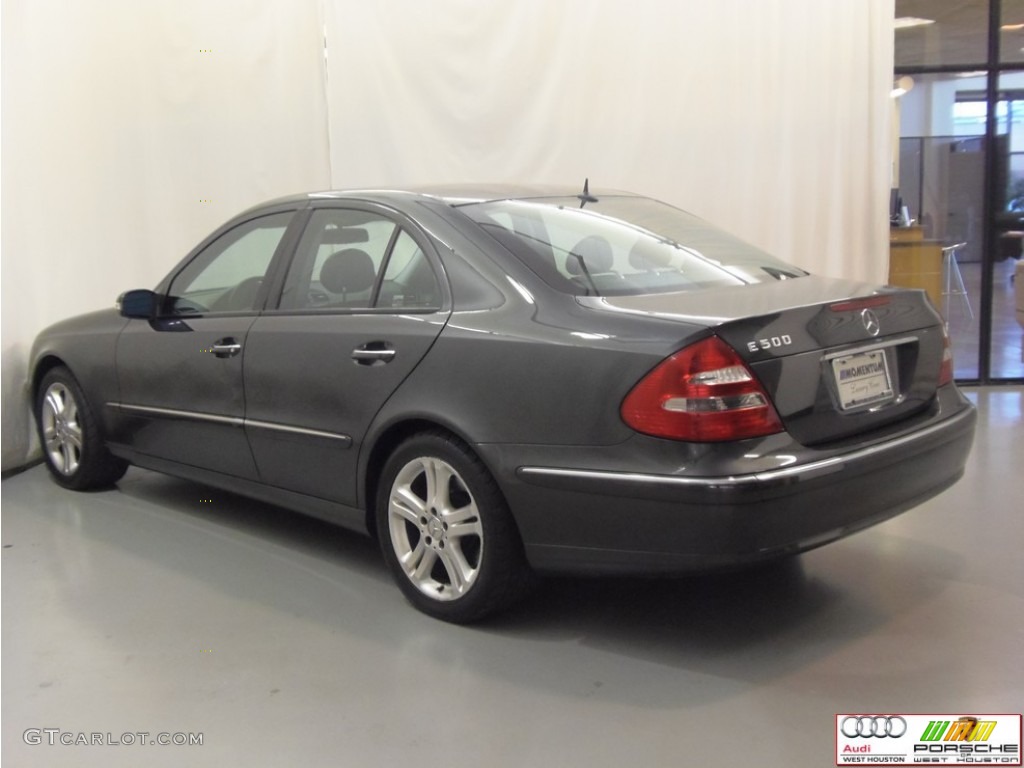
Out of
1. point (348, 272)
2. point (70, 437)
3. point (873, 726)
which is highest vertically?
point (348, 272)

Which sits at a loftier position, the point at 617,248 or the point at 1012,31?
the point at 1012,31

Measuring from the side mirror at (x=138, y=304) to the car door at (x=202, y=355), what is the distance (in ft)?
0.15

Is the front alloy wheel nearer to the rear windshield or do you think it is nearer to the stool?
the rear windshield

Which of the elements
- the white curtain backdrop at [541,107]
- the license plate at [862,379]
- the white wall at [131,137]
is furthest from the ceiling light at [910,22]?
the license plate at [862,379]

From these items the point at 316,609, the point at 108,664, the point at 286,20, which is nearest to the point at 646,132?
the point at 286,20

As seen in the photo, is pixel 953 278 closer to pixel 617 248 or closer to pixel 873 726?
pixel 617 248

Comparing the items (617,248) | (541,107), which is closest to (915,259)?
(541,107)

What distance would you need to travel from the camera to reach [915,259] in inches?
291

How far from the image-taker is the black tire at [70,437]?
473cm

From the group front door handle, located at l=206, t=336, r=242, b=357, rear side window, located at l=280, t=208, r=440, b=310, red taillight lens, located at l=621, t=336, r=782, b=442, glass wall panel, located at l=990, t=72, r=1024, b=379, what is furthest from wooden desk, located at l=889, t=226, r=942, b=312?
red taillight lens, located at l=621, t=336, r=782, b=442

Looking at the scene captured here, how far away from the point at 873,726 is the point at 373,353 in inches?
68.6

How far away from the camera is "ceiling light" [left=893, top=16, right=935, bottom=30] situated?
7086 millimetres

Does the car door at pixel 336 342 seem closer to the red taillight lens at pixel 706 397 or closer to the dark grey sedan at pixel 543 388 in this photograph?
the dark grey sedan at pixel 543 388

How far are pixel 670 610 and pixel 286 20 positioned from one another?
487cm
